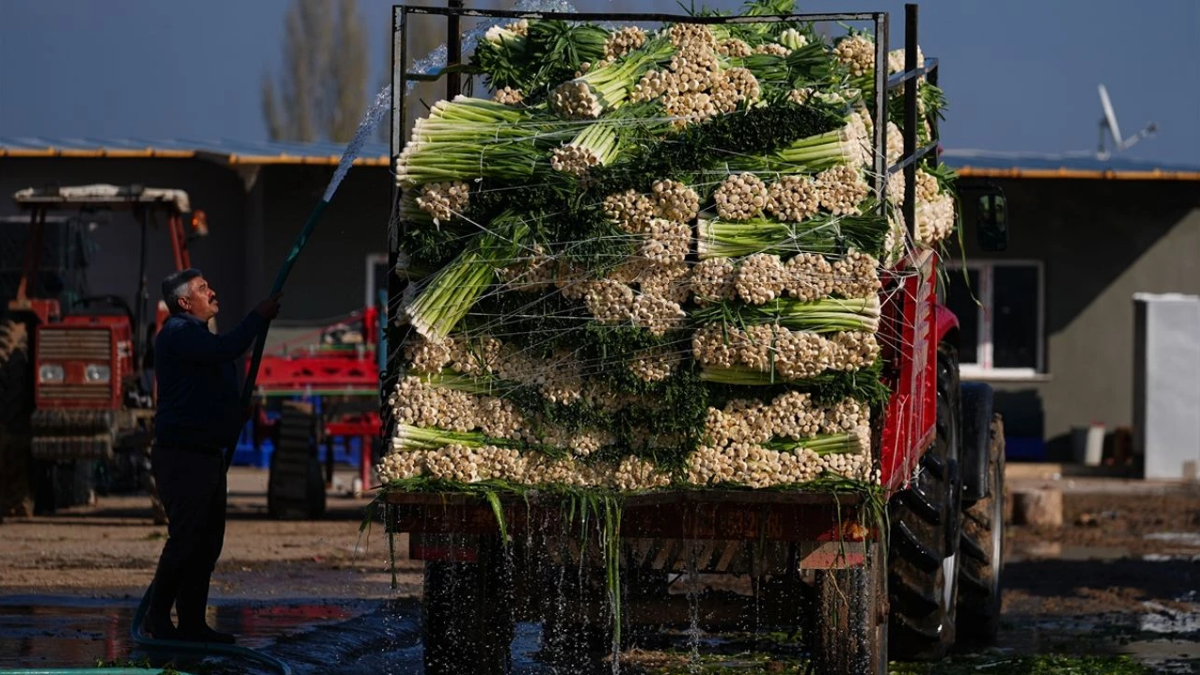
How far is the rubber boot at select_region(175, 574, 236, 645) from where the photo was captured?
8867 millimetres

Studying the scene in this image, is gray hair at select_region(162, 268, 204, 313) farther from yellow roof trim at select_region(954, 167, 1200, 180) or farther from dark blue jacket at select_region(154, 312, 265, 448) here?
yellow roof trim at select_region(954, 167, 1200, 180)

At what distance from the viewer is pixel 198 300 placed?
884cm

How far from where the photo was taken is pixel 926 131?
8984 mm

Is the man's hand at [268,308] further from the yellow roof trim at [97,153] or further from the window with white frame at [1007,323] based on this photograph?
the window with white frame at [1007,323]

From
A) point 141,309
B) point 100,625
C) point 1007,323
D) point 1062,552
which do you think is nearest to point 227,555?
point 100,625

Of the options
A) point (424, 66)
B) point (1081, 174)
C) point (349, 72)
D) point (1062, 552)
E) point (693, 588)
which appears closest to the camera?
point (693, 588)

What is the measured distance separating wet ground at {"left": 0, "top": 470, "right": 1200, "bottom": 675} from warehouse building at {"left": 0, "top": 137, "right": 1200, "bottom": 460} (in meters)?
6.24

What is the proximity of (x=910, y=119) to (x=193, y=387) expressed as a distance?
139 inches

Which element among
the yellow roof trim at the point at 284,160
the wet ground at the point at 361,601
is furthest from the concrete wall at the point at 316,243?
the wet ground at the point at 361,601

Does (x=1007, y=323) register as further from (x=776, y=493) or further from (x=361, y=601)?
(x=776, y=493)

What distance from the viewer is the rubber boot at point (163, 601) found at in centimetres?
870

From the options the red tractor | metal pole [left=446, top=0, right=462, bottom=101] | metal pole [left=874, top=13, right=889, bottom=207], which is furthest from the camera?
the red tractor

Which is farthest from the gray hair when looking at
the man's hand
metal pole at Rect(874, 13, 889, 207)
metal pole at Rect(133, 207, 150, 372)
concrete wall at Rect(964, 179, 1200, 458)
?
concrete wall at Rect(964, 179, 1200, 458)

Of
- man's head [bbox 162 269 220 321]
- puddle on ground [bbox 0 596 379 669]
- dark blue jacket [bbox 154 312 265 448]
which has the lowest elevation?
puddle on ground [bbox 0 596 379 669]
